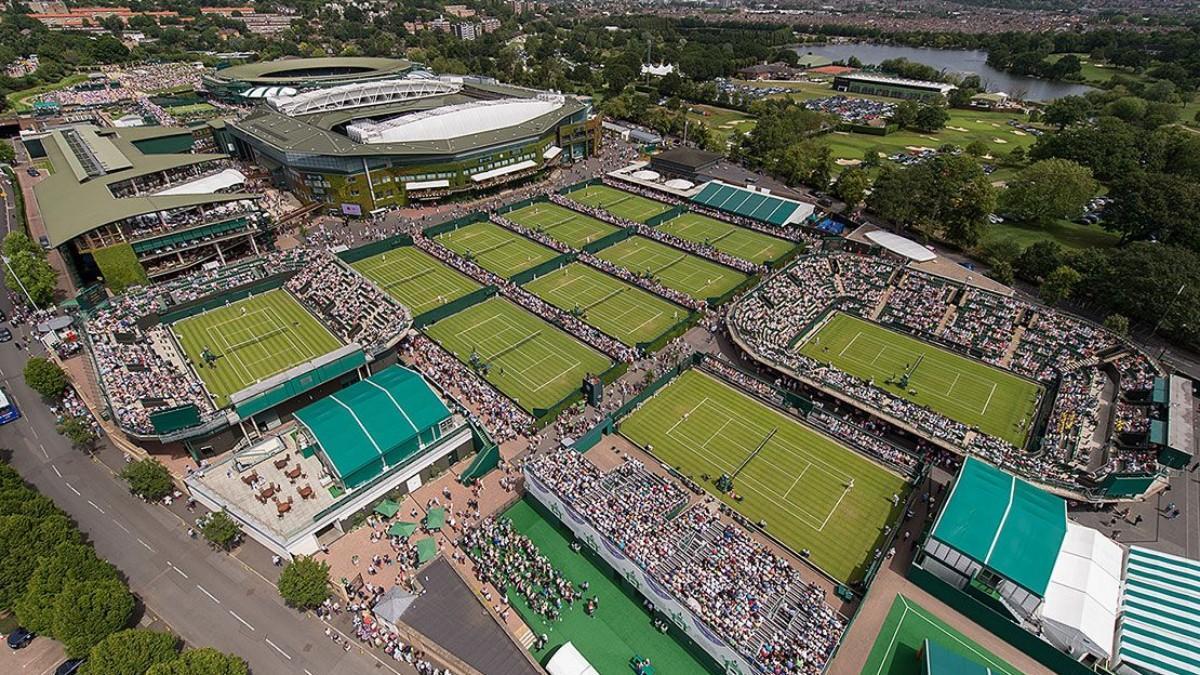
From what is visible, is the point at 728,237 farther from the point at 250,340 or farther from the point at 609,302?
the point at 250,340

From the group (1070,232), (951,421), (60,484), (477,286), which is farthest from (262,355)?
(1070,232)

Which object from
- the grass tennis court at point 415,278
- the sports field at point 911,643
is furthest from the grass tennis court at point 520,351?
the sports field at point 911,643

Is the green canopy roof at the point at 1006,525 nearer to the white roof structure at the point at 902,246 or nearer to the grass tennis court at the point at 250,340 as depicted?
the white roof structure at the point at 902,246

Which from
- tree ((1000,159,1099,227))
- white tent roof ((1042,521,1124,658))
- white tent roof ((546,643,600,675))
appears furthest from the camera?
tree ((1000,159,1099,227))

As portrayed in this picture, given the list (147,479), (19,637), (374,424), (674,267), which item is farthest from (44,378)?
(674,267)

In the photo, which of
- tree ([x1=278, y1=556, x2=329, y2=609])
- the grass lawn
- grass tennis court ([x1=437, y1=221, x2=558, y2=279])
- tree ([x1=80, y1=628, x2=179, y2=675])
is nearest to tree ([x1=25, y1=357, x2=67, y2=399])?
tree ([x1=80, y1=628, x2=179, y2=675])

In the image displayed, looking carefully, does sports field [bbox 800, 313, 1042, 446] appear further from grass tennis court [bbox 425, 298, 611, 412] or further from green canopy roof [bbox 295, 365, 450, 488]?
green canopy roof [bbox 295, 365, 450, 488]

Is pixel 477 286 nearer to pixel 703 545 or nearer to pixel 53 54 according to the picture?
pixel 703 545
